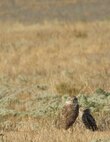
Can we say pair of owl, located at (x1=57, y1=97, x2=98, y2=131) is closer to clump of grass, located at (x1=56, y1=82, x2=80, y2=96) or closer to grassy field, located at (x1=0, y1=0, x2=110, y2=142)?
grassy field, located at (x1=0, y1=0, x2=110, y2=142)

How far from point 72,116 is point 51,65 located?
8111 mm

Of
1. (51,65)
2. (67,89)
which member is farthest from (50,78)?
(51,65)

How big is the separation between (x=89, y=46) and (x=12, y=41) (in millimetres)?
3651

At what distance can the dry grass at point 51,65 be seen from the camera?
316 inches

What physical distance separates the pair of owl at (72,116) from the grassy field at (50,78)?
0.33ft

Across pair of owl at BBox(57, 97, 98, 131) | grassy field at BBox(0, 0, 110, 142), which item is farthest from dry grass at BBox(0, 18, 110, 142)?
pair of owl at BBox(57, 97, 98, 131)

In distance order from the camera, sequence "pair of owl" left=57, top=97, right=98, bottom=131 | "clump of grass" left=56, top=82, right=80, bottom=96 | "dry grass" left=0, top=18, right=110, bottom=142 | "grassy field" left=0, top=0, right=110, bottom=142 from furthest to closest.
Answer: "clump of grass" left=56, top=82, right=80, bottom=96 → "grassy field" left=0, top=0, right=110, bottom=142 → "pair of owl" left=57, top=97, right=98, bottom=131 → "dry grass" left=0, top=18, right=110, bottom=142

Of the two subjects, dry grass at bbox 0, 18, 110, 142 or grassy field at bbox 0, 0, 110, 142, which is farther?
grassy field at bbox 0, 0, 110, 142

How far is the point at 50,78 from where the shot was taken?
45.5ft

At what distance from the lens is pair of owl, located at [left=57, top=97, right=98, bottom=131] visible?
8.16 m

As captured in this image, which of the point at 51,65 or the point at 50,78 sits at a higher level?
the point at 50,78

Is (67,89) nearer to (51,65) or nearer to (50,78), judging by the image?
(50,78)

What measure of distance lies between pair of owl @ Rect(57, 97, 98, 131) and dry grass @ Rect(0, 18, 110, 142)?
125 mm

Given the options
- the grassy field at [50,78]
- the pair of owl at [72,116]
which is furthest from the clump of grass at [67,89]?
the pair of owl at [72,116]
